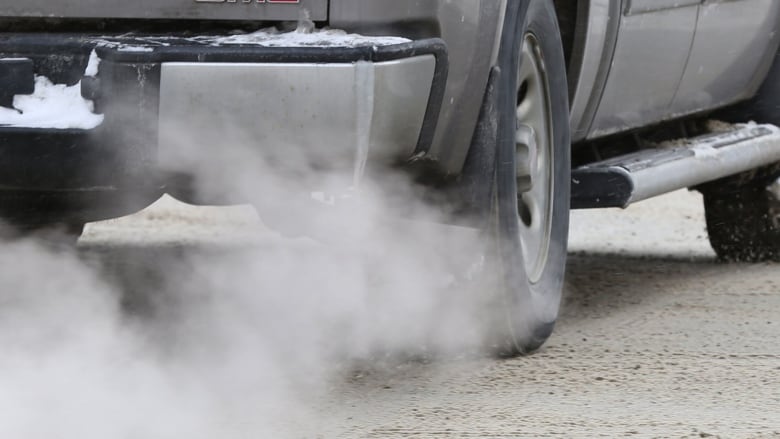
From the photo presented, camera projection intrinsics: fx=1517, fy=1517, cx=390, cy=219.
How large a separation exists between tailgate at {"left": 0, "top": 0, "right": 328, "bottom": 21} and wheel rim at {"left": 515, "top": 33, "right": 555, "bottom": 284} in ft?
2.56

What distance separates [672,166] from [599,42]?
Result: 1.65ft

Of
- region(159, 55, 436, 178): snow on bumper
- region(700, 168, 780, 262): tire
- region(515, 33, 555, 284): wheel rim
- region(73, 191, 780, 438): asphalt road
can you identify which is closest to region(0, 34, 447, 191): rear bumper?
region(159, 55, 436, 178): snow on bumper

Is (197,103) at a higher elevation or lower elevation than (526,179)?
higher

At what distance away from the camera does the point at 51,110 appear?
9.68ft

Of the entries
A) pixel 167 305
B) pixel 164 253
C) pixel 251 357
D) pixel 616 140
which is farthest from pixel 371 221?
pixel 164 253

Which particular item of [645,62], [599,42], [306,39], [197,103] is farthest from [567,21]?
[197,103]

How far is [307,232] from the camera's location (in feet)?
14.5

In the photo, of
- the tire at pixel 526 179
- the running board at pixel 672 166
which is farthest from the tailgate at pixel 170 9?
the running board at pixel 672 166

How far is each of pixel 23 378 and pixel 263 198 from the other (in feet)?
2.08

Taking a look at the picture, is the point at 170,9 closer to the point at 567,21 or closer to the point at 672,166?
the point at 567,21

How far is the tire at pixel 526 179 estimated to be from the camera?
134 inches

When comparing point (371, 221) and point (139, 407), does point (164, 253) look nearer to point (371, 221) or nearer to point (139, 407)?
point (371, 221)

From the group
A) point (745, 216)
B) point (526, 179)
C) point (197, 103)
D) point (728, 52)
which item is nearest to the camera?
point (197, 103)

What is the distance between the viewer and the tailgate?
9.93 feet
